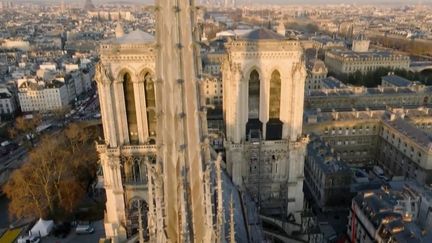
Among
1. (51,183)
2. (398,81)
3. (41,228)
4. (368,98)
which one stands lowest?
(41,228)

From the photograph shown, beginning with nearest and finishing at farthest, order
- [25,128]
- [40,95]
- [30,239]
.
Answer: [30,239] → [25,128] → [40,95]

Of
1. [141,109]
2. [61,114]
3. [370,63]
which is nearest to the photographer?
[141,109]

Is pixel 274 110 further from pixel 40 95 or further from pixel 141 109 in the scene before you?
pixel 40 95

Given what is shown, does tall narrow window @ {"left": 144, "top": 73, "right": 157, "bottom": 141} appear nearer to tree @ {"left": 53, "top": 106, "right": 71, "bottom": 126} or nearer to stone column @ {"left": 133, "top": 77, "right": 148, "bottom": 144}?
stone column @ {"left": 133, "top": 77, "right": 148, "bottom": 144}

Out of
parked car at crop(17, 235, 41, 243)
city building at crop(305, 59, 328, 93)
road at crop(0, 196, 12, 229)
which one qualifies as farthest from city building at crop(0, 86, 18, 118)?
city building at crop(305, 59, 328, 93)

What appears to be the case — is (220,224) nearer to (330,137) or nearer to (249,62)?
(249,62)

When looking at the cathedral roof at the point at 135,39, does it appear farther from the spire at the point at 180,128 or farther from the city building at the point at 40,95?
the city building at the point at 40,95

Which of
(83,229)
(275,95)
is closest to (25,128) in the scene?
(83,229)

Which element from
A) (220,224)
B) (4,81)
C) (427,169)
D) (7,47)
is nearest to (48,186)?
(220,224)
